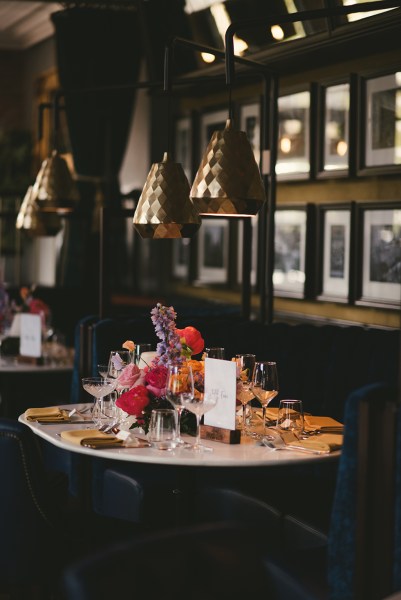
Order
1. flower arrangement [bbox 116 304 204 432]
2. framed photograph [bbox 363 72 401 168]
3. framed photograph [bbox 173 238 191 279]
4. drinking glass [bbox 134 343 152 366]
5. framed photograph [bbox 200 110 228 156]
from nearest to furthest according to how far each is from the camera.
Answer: flower arrangement [bbox 116 304 204 432], drinking glass [bbox 134 343 152 366], framed photograph [bbox 363 72 401 168], framed photograph [bbox 200 110 228 156], framed photograph [bbox 173 238 191 279]

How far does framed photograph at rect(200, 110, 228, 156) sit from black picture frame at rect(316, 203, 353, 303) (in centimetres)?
132

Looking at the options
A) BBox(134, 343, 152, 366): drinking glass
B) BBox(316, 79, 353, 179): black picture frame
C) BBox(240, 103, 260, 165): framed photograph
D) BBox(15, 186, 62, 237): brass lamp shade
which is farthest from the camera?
BBox(240, 103, 260, 165): framed photograph

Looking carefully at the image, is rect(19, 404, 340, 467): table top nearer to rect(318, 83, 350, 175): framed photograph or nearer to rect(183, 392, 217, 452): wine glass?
rect(183, 392, 217, 452): wine glass

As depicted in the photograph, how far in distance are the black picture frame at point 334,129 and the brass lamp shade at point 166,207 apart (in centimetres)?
180

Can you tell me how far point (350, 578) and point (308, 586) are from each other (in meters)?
0.13

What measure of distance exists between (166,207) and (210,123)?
129 inches

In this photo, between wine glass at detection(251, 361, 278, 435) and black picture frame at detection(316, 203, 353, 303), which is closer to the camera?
wine glass at detection(251, 361, 278, 435)

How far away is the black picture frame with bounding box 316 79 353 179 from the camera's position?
186 inches

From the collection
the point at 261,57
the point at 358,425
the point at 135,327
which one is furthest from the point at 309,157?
the point at 358,425

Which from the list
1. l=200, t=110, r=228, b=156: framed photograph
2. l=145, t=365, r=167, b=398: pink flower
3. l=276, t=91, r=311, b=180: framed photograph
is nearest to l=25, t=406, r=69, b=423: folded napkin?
l=145, t=365, r=167, b=398: pink flower

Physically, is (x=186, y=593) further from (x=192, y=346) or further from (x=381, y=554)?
(x=192, y=346)

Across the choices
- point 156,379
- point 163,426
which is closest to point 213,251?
point 156,379

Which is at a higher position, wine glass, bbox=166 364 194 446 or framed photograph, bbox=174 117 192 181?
framed photograph, bbox=174 117 192 181

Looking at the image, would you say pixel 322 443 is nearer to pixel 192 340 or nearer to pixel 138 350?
pixel 192 340
